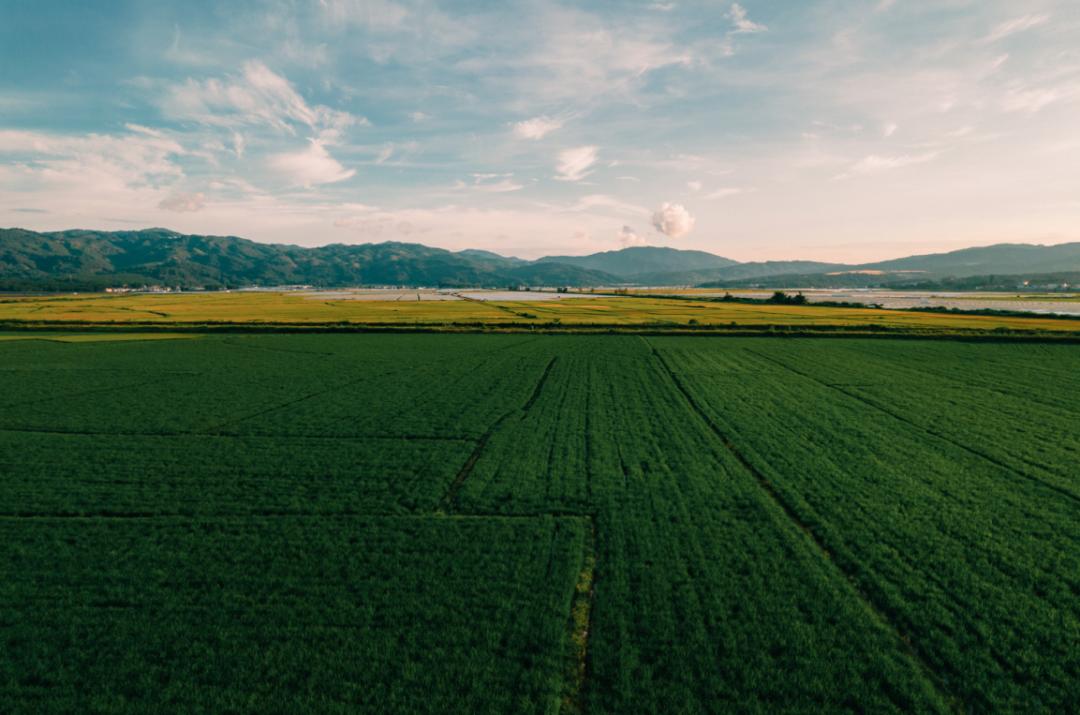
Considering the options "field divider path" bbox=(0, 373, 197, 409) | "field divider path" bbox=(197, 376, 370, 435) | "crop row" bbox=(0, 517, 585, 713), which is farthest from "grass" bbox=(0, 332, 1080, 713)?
"field divider path" bbox=(0, 373, 197, 409)

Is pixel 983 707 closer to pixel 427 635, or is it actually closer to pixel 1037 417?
pixel 427 635

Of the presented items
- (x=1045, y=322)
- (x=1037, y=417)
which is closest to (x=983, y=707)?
(x=1037, y=417)

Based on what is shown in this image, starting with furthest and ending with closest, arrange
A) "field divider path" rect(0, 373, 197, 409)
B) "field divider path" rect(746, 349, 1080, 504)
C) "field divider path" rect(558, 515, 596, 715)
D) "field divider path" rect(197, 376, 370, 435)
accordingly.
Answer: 1. "field divider path" rect(0, 373, 197, 409)
2. "field divider path" rect(197, 376, 370, 435)
3. "field divider path" rect(746, 349, 1080, 504)
4. "field divider path" rect(558, 515, 596, 715)

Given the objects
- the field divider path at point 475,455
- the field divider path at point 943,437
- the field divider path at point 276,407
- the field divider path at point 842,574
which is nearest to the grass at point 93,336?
the field divider path at point 276,407

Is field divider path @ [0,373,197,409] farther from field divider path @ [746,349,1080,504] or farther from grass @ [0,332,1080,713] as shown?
field divider path @ [746,349,1080,504]

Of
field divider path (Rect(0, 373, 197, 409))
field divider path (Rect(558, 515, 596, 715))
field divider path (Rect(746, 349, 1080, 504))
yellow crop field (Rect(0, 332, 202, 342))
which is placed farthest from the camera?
yellow crop field (Rect(0, 332, 202, 342))

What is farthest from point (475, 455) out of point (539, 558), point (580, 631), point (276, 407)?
point (276, 407)
